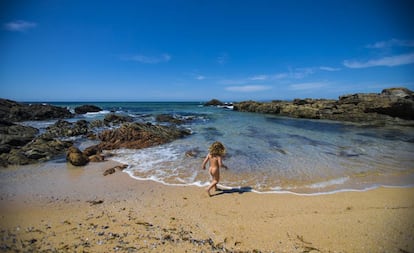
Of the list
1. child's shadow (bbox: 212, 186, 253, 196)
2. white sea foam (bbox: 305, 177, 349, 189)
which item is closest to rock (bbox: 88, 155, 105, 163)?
child's shadow (bbox: 212, 186, 253, 196)

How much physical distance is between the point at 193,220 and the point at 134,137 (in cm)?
931

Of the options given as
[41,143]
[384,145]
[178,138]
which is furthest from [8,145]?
[384,145]

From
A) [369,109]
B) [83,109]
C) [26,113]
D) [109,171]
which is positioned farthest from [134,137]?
[83,109]

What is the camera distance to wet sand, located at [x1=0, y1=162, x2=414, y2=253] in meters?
3.05

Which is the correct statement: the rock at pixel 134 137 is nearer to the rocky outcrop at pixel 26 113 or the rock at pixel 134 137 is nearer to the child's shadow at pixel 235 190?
the child's shadow at pixel 235 190

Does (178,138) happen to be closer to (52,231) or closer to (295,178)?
(295,178)

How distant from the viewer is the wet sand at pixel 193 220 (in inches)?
120

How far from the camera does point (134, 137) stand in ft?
39.0

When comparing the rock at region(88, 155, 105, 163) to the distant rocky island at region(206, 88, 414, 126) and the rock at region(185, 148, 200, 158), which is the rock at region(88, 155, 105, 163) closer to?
the rock at region(185, 148, 200, 158)

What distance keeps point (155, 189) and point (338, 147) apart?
1080 cm

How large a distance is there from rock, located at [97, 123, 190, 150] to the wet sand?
515 cm

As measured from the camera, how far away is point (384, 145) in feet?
36.9

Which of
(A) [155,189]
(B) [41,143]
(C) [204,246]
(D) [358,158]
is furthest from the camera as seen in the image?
(B) [41,143]

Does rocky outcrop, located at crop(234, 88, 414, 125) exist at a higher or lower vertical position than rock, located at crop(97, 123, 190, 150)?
higher
